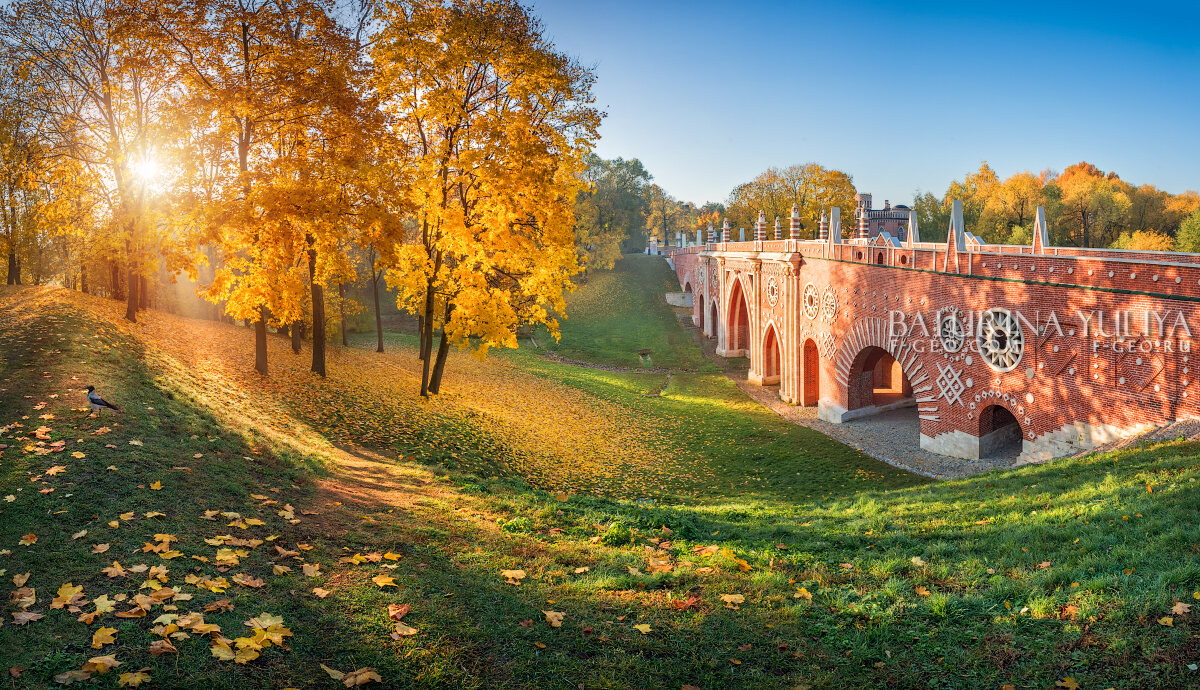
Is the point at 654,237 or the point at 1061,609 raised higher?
the point at 654,237

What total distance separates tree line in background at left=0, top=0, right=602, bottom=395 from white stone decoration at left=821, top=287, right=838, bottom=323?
11069 mm

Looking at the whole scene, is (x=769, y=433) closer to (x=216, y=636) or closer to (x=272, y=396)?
(x=272, y=396)

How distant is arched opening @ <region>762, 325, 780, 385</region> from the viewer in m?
30.8

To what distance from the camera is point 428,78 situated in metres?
15.6

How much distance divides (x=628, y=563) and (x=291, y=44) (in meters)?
13.8

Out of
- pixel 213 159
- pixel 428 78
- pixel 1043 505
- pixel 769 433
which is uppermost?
pixel 428 78

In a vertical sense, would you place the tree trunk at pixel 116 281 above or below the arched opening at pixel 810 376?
above

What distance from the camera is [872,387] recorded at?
2416 cm

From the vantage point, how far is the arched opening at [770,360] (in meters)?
30.8

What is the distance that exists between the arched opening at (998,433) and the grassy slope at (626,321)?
2048 cm

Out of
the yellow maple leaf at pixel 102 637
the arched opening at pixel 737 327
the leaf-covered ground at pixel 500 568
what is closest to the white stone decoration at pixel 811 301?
the arched opening at pixel 737 327

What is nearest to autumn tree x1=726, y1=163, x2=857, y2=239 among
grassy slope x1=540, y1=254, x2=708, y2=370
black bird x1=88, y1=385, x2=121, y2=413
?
grassy slope x1=540, y1=254, x2=708, y2=370

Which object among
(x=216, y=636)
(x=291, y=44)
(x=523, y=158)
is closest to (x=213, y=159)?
(x=291, y=44)

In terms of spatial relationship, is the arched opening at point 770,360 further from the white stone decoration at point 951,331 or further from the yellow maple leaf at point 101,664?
the yellow maple leaf at point 101,664
